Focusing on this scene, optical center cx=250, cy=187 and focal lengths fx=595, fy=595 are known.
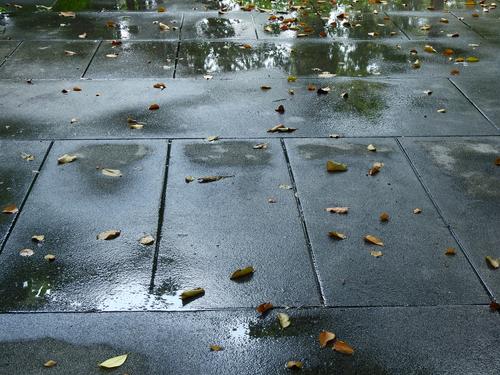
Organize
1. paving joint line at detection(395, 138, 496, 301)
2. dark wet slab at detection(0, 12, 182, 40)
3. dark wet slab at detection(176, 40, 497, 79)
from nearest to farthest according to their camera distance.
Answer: paving joint line at detection(395, 138, 496, 301), dark wet slab at detection(176, 40, 497, 79), dark wet slab at detection(0, 12, 182, 40)

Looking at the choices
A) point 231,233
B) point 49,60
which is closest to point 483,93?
point 231,233

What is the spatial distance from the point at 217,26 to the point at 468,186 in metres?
5.17

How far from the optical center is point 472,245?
414 centimetres

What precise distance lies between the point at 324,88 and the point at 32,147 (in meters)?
3.17

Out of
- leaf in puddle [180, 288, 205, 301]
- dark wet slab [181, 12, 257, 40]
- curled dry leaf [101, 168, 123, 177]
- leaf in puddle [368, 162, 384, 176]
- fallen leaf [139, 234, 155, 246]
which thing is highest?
dark wet slab [181, 12, 257, 40]

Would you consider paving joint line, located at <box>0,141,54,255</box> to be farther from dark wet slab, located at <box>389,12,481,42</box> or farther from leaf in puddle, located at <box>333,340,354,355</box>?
dark wet slab, located at <box>389,12,481,42</box>

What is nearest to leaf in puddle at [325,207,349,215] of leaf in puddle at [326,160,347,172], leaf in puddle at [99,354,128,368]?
leaf in puddle at [326,160,347,172]

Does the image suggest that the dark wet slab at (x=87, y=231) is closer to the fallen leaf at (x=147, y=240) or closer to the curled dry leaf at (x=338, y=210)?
the fallen leaf at (x=147, y=240)

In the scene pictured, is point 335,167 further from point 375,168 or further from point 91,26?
point 91,26

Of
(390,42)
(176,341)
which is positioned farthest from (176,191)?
(390,42)

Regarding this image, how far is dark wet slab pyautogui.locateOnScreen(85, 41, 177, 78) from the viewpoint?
23.3 feet

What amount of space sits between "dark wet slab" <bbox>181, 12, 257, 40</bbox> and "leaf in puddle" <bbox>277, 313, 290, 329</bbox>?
18.5ft

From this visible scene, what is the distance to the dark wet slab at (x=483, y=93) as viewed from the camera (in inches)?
244

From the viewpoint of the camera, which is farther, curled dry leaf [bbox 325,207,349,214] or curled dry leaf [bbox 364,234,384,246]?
curled dry leaf [bbox 325,207,349,214]
